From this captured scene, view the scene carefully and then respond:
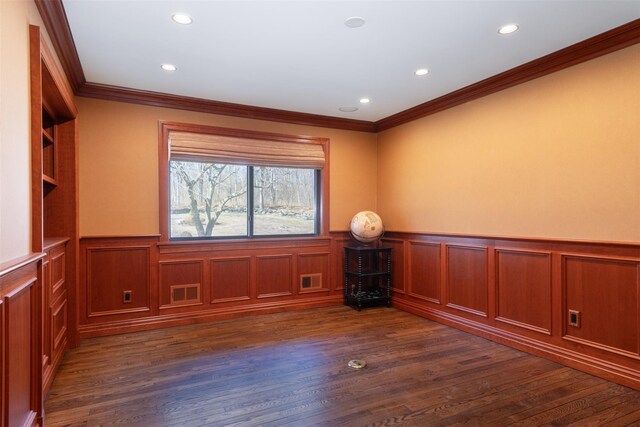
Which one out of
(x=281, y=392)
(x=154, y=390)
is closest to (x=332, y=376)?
(x=281, y=392)

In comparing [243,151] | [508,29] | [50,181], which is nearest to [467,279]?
[508,29]

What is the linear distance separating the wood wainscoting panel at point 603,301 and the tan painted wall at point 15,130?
154 inches

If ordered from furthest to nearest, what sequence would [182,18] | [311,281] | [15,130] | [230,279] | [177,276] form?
[311,281] → [230,279] → [177,276] → [182,18] → [15,130]

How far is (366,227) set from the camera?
5.10 m

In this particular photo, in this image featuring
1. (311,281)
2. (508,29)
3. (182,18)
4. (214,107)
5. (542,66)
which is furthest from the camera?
(311,281)

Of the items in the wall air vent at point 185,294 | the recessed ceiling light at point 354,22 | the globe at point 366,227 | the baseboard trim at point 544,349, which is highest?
the recessed ceiling light at point 354,22

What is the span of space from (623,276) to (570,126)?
1.30m

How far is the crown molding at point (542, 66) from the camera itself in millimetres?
2828

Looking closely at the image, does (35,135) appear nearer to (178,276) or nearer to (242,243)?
(178,276)

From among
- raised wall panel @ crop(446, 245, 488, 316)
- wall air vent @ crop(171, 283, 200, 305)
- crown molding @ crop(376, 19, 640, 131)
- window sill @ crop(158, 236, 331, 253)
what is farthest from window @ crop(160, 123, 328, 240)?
raised wall panel @ crop(446, 245, 488, 316)

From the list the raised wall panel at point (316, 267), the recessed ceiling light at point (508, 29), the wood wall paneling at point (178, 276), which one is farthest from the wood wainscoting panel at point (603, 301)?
the wood wall paneling at point (178, 276)

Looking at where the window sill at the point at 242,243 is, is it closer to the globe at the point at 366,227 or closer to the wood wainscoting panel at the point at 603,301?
the globe at the point at 366,227

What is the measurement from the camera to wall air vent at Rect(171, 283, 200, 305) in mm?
4418

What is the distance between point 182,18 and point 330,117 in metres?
2.84
